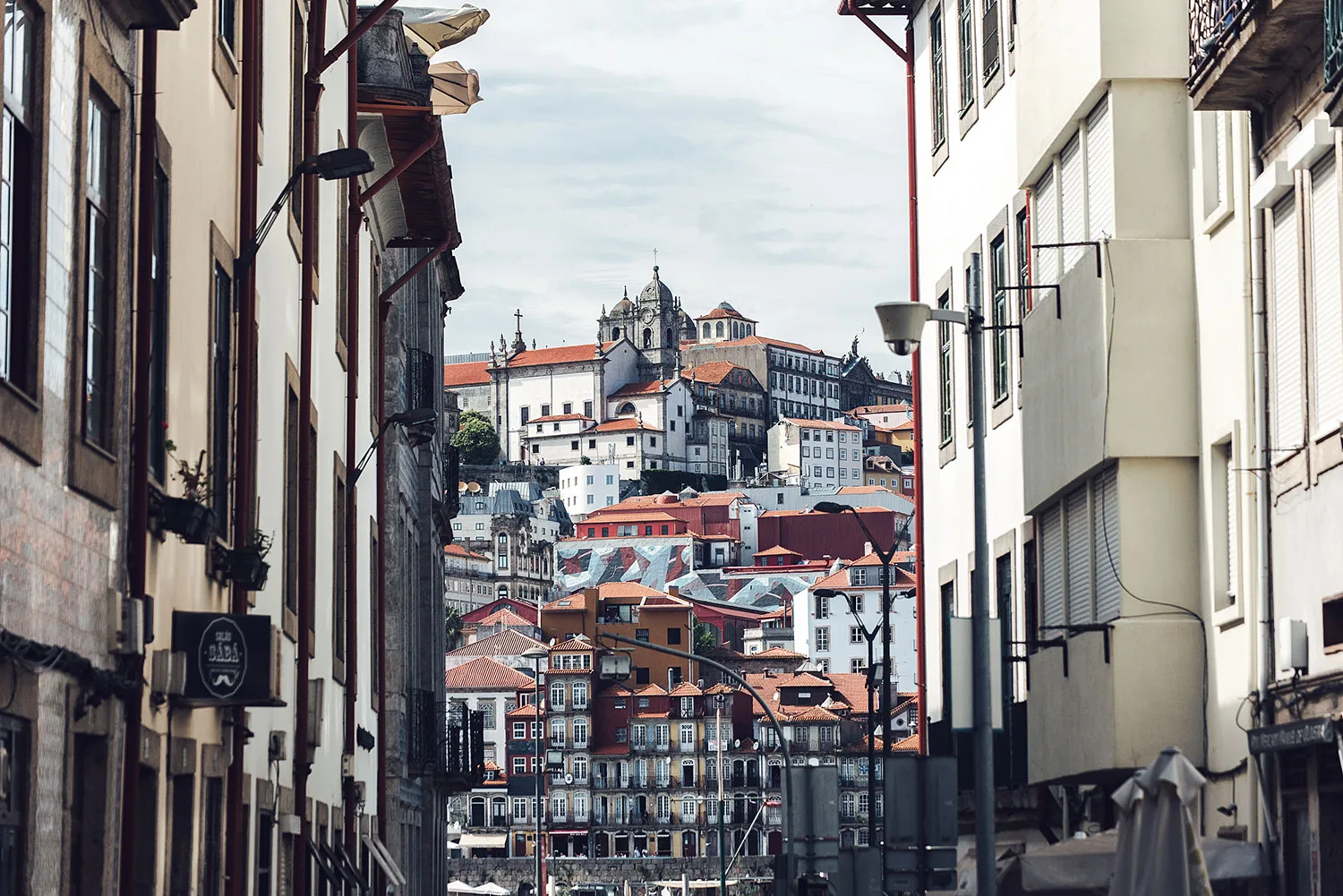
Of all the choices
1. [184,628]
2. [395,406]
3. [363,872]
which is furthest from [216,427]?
[395,406]

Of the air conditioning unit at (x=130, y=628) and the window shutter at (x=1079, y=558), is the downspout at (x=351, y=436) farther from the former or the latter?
the air conditioning unit at (x=130, y=628)

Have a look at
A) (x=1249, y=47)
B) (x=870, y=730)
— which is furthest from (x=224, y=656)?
(x=870, y=730)

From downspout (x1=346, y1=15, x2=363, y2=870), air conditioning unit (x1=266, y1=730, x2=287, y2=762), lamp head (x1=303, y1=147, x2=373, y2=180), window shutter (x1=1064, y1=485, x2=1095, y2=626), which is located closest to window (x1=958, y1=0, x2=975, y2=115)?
window shutter (x1=1064, y1=485, x2=1095, y2=626)

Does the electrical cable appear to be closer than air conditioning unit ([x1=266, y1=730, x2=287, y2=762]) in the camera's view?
No

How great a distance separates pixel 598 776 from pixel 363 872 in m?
124

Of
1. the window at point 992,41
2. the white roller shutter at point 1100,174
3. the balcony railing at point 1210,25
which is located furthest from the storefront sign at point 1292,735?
the window at point 992,41

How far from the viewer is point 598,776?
15162 cm

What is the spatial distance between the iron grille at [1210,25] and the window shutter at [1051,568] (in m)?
6.17

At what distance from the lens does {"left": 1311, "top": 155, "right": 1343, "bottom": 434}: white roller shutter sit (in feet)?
51.7

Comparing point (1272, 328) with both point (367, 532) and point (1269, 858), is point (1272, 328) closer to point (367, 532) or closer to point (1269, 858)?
point (1269, 858)

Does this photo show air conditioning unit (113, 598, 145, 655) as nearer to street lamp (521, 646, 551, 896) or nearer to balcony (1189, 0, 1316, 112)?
balcony (1189, 0, 1316, 112)

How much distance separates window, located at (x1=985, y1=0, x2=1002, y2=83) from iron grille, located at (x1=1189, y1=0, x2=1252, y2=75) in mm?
8057

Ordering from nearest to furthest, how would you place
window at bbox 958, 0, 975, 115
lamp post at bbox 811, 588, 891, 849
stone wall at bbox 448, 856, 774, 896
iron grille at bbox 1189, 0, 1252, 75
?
iron grille at bbox 1189, 0, 1252, 75, window at bbox 958, 0, 975, 115, lamp post at bbox 811, 588, 891, 849, stone wall at bbox 448, 856, 774, 896

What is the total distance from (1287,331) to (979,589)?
3.07 m
